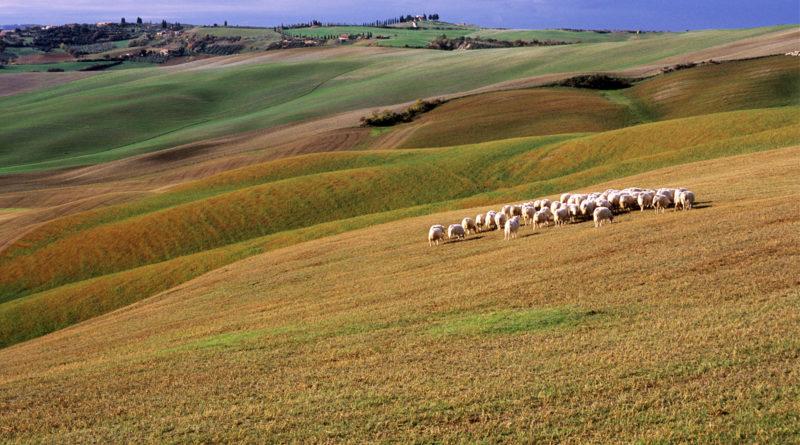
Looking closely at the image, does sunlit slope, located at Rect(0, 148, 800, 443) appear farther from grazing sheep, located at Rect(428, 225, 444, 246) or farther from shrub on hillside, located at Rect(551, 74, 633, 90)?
shrub on hillside, located at Rect(551, 74, 633, 90)

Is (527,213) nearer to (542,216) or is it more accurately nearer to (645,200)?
(542,216)

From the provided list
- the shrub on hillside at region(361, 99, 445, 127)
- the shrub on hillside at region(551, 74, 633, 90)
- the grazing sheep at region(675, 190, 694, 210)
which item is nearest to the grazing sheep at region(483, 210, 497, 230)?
the grazing sheep at region(675, 190, 694, 210)

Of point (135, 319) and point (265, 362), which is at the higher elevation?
point (265, 362)

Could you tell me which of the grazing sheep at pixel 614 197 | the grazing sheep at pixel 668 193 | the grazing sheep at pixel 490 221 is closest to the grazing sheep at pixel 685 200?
the grazing sheep at pixel 668 193

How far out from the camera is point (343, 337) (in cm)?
2088

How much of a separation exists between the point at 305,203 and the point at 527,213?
25.4m

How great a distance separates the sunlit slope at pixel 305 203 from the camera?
149 ft

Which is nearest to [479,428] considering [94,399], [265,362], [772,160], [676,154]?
[265,362]

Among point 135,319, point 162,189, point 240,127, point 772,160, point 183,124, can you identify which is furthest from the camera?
point 183,124

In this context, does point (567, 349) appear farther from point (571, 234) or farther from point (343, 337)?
point (571, 234)

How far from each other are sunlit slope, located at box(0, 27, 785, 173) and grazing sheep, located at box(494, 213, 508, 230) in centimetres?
8246

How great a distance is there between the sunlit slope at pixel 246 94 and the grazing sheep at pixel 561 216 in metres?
85.1

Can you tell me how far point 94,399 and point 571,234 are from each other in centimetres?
1757

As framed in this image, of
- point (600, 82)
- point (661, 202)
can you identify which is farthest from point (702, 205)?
point (600, 82)
